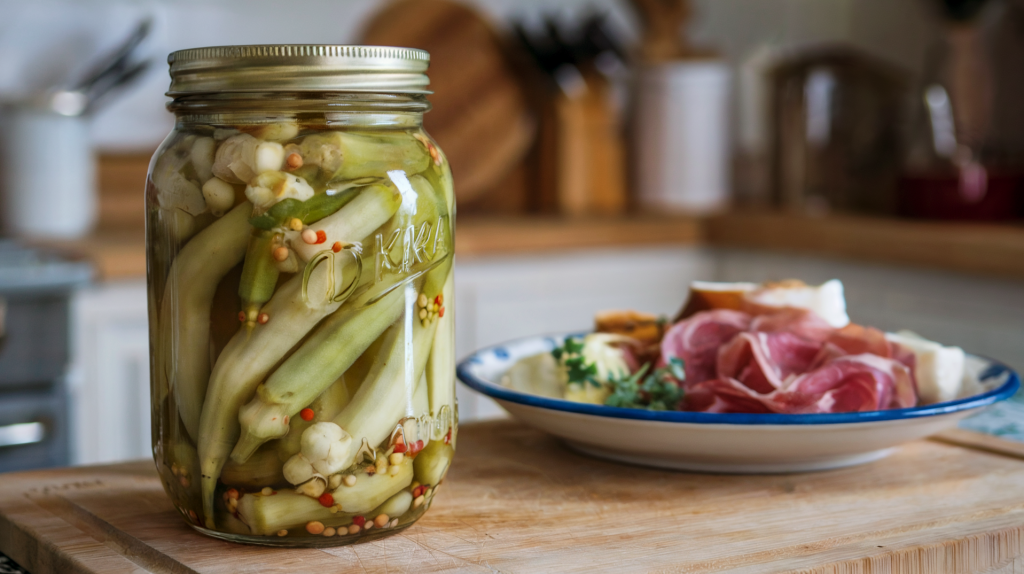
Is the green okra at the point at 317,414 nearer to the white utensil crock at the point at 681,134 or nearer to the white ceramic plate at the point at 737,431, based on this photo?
the white ceramic plate at the point at 737,431

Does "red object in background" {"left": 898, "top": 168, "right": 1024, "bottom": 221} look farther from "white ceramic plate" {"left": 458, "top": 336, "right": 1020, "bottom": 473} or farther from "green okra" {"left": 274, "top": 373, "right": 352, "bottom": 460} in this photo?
"green okra" {"left": 274, "top": 373, "right": 352, "bottom": 460}

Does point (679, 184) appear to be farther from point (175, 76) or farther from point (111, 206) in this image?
point (175, 76)

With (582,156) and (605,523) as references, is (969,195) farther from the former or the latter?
(605,523)

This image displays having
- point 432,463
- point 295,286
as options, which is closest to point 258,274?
point 295,286

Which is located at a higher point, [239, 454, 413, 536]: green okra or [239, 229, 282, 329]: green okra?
[239, 229, 282, 329]: green okra

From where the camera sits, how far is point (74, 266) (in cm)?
167

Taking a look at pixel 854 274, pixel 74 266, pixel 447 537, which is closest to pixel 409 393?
pixel 447 537

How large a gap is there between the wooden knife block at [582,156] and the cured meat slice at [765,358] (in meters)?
1.88

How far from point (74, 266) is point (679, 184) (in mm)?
1443

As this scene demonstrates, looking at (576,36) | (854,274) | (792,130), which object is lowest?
(854,274)

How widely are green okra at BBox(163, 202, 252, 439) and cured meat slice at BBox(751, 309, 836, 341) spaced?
35 cm

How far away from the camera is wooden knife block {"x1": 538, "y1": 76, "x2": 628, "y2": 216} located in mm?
2549

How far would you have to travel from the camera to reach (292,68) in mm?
511

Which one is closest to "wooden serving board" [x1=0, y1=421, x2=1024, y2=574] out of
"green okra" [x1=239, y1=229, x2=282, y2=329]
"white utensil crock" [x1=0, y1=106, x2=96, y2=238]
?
"green okra" [x1=239, y1=229, x2=282, y2=329]
